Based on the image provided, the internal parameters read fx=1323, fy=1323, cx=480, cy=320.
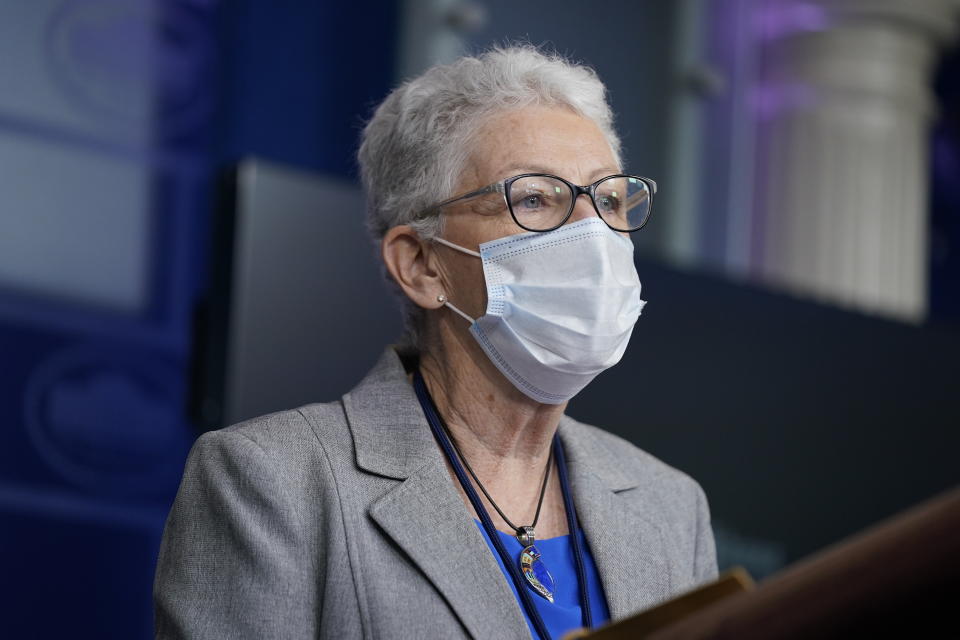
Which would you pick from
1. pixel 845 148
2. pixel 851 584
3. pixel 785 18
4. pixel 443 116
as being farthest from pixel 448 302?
pixel 785 18

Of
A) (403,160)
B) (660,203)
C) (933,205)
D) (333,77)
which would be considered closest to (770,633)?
(403,160)

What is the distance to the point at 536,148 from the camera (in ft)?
6.17

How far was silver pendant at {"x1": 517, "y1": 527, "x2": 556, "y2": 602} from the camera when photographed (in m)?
1.71

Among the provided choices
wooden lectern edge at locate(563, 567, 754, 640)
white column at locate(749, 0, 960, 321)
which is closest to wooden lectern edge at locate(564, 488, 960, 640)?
wooden lectern edge at locate(563, 567, 754, 640)

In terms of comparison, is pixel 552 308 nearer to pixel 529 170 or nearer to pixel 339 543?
pixel 529 170

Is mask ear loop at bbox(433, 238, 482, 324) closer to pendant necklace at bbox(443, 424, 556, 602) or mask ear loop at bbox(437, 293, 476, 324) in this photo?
mask ear loop at bbox(437, 293, 476, 324)

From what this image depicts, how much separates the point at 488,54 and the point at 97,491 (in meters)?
1.60

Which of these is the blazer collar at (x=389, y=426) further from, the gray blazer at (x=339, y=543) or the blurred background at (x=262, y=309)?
the blurred background at (x=262, y=309)

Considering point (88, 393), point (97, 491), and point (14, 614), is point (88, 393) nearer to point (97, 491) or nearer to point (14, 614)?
point (97, 491)

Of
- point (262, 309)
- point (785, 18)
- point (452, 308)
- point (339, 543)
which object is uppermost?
point (785, 18)

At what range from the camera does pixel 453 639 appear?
158 cm

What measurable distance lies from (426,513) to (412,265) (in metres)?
0.44

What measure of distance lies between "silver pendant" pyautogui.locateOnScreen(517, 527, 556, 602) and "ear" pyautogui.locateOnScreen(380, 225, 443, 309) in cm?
37

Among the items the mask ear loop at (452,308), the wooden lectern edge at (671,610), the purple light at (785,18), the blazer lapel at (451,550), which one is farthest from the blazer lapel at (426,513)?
the purple light at (785,18)
